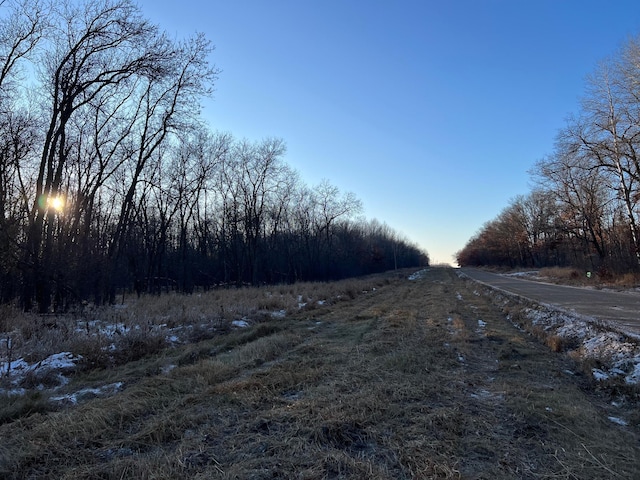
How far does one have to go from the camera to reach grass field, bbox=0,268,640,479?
374 cm

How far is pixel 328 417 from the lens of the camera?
4.77 metres

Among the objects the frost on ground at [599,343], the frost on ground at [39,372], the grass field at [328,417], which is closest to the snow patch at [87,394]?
the grass field at [328,417]

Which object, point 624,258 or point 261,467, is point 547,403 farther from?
A: point 624,258

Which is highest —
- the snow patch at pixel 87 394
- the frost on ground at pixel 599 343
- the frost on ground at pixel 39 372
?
the frost on ground at pixel 39 372

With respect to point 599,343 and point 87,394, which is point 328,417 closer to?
point 87,394

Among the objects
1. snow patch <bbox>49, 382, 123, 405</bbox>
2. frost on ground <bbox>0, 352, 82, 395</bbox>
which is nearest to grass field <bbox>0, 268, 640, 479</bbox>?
snow patch <bbox>49, 382, 123, 405</bbox>

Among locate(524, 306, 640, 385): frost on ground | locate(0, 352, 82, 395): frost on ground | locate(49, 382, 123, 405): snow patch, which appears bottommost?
locate(524, 306, 640, 385): frost on ground

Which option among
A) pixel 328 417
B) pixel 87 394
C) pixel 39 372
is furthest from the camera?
pixel 39 372

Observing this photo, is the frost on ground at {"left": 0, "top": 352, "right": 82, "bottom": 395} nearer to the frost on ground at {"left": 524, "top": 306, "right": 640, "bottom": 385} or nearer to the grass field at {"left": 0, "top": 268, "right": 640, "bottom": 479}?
the grass field at {"left": 0, "top": 268, "right": 640, "bottom": 479}

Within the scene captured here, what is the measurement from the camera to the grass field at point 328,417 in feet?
12.3

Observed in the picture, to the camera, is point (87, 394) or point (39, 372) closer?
point (87, 394)

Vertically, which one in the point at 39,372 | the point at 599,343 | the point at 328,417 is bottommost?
the point at 599,343

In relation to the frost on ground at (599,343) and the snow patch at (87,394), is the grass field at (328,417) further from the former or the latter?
the frost on ground at (599,343)

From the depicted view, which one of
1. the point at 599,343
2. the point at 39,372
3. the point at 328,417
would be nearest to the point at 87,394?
the point at 39,372
